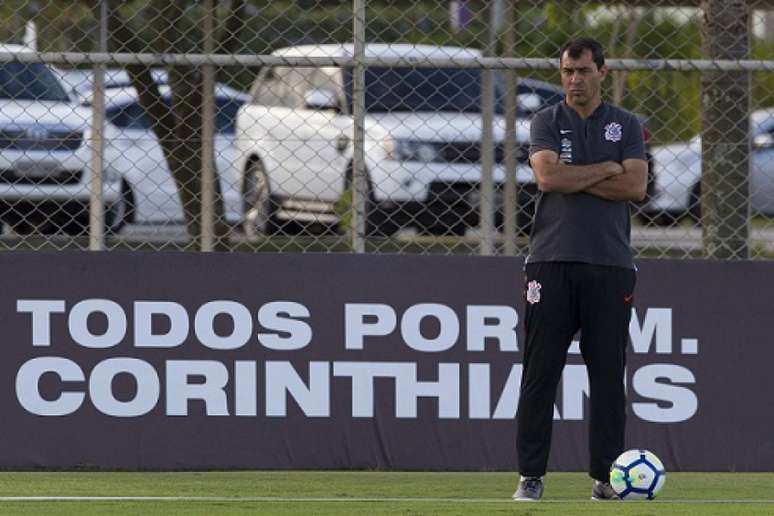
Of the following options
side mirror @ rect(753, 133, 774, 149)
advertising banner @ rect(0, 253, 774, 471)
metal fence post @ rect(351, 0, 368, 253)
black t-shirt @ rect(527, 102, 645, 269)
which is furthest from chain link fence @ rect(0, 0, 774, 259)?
black t-shirt @ rect(527, 102, 645, 269)

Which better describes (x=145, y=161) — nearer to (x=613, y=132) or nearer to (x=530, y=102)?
(x=530, y=102)

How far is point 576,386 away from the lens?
844cm

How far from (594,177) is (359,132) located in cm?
Answer: 187

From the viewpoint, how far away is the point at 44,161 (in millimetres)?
13547

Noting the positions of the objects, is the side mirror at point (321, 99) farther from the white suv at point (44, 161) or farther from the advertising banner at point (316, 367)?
the advertising banner at point (316, 367)

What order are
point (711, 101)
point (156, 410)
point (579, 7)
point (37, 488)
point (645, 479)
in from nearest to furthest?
point (645, 479), point (37, 488), point (156, 410), point (711, 101), point (579, 7)

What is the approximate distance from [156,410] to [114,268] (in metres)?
0.73

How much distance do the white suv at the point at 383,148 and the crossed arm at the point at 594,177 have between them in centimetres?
521

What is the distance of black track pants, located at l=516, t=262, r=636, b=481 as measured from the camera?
6988 mm

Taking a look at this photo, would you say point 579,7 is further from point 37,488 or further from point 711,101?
point 37,488

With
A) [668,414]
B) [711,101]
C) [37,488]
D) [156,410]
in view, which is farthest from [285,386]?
[711,101]

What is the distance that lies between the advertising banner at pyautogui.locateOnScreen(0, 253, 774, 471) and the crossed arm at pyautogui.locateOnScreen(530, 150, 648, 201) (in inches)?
62.3

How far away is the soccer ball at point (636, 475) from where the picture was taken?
693cm

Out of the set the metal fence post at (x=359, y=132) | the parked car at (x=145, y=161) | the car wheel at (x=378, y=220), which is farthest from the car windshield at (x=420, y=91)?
the metal fence post at (x=359, y=132)
